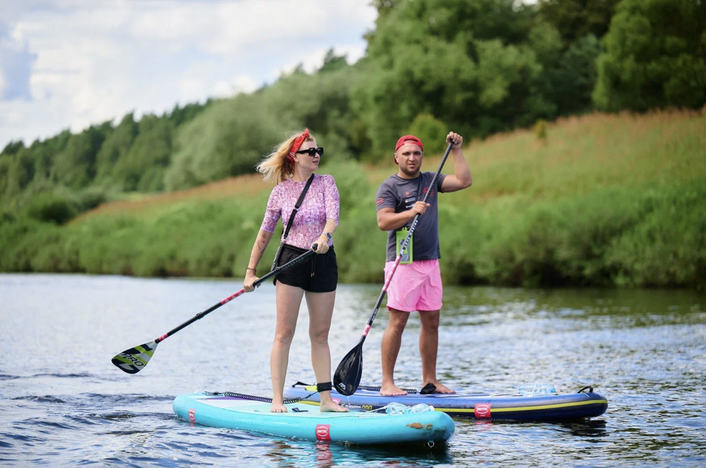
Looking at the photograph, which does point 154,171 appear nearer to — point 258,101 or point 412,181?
point 258,101

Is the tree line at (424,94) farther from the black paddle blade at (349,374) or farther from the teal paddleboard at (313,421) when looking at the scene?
the black paddle blade at (349,374)

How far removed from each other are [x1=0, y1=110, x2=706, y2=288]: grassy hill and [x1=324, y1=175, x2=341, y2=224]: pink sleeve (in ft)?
54.7

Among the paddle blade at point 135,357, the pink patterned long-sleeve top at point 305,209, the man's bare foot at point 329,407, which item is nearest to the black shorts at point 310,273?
the pink patterned long-sleeve top at point 305,209

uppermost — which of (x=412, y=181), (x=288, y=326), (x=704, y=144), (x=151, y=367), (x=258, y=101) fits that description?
(x=258, y=101)

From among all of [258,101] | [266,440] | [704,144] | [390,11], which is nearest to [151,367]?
[266,440]

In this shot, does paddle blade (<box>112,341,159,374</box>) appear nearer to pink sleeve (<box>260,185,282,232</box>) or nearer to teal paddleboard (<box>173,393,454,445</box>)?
teal paddleboard (<box>173,393,454,445</box>)

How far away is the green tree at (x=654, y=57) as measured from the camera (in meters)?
39.0

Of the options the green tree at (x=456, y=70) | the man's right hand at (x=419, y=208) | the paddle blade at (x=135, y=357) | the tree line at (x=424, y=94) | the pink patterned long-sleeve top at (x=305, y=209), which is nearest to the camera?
the pink patterned long-sleeve top at (x=305, y=209)

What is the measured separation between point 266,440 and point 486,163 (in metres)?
28.5

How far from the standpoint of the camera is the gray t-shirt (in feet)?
24.9

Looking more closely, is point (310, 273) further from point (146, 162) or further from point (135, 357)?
point (146, 162)

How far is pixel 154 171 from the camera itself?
229ft

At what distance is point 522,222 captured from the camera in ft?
80.9

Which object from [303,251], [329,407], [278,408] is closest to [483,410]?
[329,407]
